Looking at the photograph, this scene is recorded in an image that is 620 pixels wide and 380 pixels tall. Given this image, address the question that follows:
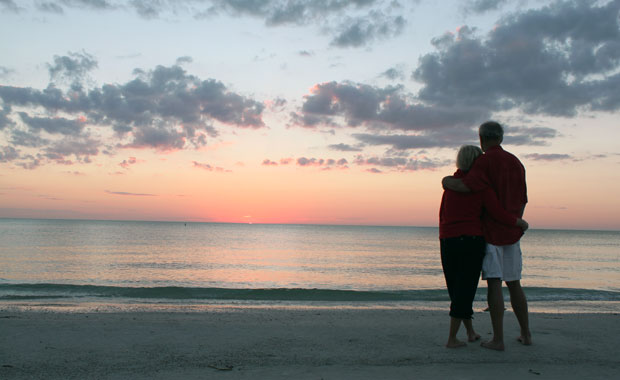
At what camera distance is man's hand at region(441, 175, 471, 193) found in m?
4.36

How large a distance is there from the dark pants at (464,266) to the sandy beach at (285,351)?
Result: 52 cm

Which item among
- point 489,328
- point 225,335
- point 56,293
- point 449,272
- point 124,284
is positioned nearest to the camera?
point 449,272

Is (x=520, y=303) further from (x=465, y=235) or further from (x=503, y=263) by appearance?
(x=465, y=235)

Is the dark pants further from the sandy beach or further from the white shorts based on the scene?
the sandy beach

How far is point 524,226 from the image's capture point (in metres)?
4.34

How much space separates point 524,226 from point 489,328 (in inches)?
95.2

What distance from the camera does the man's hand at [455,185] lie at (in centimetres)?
436

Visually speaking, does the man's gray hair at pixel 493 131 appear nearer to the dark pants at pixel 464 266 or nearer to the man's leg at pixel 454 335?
Answer: the dark pants at pixel 464 266

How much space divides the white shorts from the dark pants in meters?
0.07

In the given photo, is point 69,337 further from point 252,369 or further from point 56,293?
point 56,293

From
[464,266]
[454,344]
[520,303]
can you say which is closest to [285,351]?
[454,344]

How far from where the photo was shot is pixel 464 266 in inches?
175

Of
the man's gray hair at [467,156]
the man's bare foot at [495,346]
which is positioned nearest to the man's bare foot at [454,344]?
the man's bare foot at [495,346]

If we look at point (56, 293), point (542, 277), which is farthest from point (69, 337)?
point (542, 277)
